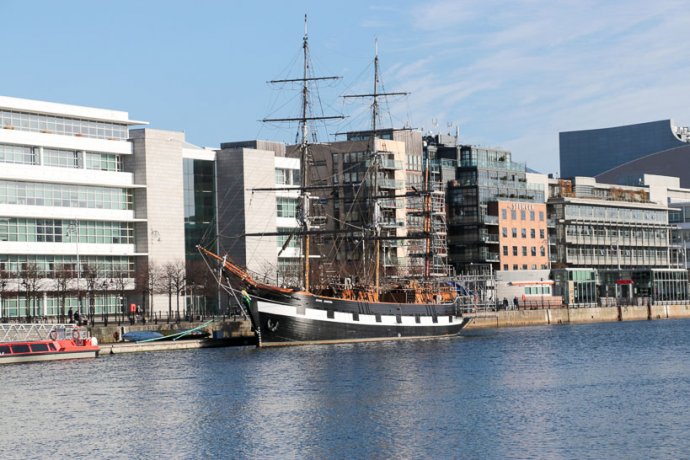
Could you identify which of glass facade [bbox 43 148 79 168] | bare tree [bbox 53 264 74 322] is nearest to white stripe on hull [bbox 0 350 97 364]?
bare tree [bbox 53 264 74 322]

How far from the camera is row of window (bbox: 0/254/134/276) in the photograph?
124 metres

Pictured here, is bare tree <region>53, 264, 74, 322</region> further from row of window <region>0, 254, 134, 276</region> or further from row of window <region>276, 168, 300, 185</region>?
row of window <region>276, 168, 300, 185</region>

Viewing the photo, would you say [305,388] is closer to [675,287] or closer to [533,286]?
[533,286]

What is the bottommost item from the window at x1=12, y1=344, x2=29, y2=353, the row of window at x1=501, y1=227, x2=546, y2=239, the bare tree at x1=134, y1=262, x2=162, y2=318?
the window at x1=12, y1=344, x2=29, y2=353

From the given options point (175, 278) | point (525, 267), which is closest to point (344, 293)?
point (175, 278)

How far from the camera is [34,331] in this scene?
103 meters

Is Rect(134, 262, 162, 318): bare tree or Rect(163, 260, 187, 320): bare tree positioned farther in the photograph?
Rect(134, 262, 162, 318): bare tree

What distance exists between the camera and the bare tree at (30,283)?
11650cm

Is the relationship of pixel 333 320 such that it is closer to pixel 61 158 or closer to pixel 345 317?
pixel 345 317

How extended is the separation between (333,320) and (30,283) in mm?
30520

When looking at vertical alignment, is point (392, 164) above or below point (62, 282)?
above

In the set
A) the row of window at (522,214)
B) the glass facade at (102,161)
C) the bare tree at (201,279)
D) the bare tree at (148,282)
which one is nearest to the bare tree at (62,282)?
Result: the bare tree at (148,282)

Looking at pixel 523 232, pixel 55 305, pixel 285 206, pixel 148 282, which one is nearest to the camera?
pixel 55 305

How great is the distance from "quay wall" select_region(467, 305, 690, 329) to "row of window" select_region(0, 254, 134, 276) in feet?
127
